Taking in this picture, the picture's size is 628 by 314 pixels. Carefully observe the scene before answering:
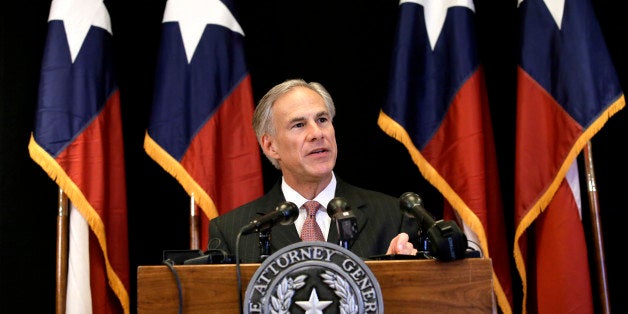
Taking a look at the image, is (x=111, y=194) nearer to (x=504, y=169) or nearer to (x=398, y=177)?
(x=398, y=177)

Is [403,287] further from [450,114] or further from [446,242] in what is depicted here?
[450,114]

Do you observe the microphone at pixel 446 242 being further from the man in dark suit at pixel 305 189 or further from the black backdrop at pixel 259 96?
the black backdrop at pixel 259 96

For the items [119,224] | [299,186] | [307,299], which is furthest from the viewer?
[119,224]

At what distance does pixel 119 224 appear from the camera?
3.41 meters

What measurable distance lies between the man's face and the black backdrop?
1108 mm

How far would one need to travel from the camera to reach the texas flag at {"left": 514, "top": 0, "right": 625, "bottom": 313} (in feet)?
10.3

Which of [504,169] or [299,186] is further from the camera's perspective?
[504,169]

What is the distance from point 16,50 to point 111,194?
0.98 meters

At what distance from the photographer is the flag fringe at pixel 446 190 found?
10.4 ft

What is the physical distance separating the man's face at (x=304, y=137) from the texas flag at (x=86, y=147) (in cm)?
115

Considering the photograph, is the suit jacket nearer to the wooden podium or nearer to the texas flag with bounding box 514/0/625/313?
the wooden podium

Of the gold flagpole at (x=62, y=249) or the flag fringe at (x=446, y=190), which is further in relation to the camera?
the gold flagpole at (x=62, y=249)

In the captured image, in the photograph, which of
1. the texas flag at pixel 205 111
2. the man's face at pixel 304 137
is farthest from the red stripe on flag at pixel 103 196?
the man's face at pixel 304 137

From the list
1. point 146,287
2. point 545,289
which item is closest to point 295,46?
point 545,289
